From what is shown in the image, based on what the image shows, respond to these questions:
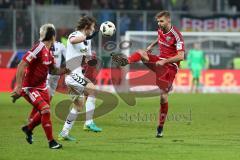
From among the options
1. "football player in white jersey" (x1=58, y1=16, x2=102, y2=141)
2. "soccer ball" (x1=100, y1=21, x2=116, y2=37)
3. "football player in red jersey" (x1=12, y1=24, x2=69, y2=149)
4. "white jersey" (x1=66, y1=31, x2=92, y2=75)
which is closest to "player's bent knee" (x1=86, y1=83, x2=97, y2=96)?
"football player in white jersey" (x1=58, y1=16, x2=102, y2=141)

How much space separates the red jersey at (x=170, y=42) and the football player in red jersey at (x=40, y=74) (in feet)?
10.2

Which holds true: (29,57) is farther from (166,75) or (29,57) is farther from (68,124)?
(166,75)

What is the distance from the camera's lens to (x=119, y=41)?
108 ft

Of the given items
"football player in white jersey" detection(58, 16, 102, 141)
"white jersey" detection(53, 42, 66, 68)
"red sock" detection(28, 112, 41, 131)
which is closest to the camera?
"red sock" detection(28, 112, 41, 131)

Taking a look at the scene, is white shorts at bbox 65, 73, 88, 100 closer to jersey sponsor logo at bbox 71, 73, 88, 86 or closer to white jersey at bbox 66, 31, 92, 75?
jersey sponsor logo at bbox 71, 73, 88, 86

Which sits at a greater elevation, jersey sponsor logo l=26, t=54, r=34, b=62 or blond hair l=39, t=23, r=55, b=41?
blond hair l=39, t=23, r=55, b=41

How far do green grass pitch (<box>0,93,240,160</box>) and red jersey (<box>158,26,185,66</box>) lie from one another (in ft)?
5.54

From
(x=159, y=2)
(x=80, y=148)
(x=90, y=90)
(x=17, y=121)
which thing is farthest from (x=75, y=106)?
(x=159, y=2)

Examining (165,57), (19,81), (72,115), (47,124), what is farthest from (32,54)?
(165,57)

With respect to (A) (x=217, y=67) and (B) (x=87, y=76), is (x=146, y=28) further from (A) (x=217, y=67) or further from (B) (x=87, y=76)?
(B) (x=87, y=76)

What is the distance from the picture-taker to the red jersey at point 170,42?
1471 cm

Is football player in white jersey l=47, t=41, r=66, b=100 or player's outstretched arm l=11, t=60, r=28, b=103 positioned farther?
football player in white jersey l=47, t=41, r=66, b=100

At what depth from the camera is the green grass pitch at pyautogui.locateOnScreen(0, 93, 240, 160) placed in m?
11.7

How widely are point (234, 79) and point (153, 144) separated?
65.2ft
